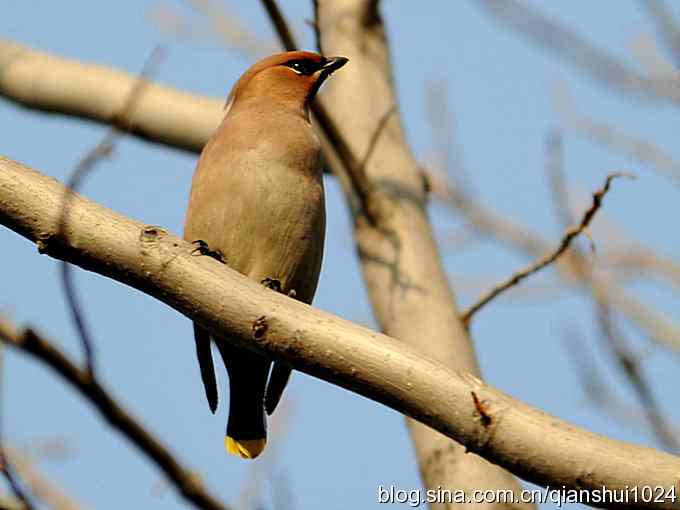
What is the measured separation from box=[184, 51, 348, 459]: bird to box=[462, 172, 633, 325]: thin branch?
659 mm

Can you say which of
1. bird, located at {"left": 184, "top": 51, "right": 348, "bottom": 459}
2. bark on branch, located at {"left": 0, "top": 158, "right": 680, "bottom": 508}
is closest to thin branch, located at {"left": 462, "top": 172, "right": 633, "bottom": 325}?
bird, located at {"left": 184, "top": 51, "right": 348, "bottom": 459}

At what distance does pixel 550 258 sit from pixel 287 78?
183cm

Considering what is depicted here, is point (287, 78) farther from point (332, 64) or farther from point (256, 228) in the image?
point (256, 228)

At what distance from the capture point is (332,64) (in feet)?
17.9

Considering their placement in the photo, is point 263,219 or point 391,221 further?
point 391,221

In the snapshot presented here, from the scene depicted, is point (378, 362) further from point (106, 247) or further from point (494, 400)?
point (106, 247)

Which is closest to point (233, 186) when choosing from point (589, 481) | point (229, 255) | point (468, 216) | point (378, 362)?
point (229, 255)

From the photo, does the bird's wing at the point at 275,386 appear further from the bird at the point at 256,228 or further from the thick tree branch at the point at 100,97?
the thick tree branch at the point at 100,97

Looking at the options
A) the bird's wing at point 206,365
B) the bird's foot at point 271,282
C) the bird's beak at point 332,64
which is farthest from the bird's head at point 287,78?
the bird's wing at point 206,365

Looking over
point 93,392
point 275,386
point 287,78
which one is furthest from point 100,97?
point 93,392

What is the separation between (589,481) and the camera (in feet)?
9.05

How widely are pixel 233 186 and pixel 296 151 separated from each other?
334 millimetres

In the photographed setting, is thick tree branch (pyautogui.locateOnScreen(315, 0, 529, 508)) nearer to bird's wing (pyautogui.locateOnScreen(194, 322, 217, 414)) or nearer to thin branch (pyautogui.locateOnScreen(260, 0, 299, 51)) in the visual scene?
thin branch (pyautogui.locateOnScreen(260, 0, 299, 51))

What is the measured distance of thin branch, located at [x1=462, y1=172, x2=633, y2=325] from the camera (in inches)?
152
